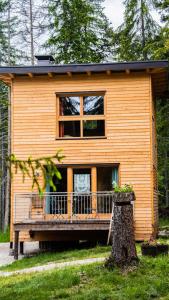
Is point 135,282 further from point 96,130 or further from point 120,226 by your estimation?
point 96,130

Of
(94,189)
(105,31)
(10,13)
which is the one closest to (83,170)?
(94,189)

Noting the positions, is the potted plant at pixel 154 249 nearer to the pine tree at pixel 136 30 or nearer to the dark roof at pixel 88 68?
the dark roof at pixel 88 68

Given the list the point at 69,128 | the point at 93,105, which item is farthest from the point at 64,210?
the point at 93,105

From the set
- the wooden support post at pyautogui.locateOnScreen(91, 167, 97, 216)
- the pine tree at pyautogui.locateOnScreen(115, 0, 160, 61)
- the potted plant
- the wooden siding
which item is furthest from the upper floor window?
the pine tree at pyautogui.locateOnScreen(115, 0, 160, 61)

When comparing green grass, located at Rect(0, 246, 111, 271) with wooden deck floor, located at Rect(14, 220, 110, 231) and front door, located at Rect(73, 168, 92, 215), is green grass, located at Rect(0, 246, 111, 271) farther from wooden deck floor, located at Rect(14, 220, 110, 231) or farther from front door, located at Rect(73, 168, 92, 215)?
front door, located at Rect(73, 168, 92, 215)

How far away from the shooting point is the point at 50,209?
56.8 feet

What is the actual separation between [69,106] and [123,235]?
8880 mm

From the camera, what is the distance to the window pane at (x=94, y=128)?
1780 cm

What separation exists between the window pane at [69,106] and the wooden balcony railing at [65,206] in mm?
3048

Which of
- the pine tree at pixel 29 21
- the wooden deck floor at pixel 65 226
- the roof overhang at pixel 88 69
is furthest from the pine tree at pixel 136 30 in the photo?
the wooden deck floor at pixel 65 226

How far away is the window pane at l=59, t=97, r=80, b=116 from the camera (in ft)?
Answer: 59.5

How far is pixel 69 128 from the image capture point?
59.2 ft

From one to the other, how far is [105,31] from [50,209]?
17.2m

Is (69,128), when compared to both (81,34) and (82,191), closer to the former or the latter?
(82,191)
